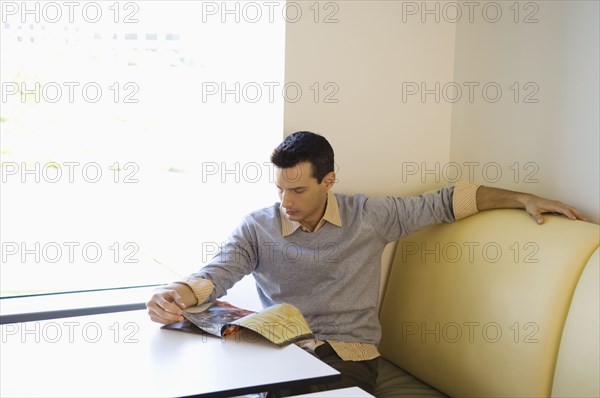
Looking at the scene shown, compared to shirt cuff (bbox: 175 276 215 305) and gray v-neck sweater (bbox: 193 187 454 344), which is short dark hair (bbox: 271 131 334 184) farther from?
shirt cuff (bbox: 175 276 215 305)

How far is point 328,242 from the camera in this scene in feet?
7.88

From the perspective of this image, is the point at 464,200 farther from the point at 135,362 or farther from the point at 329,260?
the point at 135,362

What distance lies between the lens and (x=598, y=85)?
2178mm

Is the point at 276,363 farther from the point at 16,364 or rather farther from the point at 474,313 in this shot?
the point at 474,313

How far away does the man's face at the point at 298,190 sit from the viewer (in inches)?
90.3

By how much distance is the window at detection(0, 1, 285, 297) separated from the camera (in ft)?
8.16

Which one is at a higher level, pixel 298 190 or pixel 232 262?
pixel 298 190

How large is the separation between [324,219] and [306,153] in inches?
9.3

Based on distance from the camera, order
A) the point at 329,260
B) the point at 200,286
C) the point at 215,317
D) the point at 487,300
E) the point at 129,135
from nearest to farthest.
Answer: the point at 215,317 < the point at 200,286 < the point at 487,300 < the point at 329,260 < the point at 129,135

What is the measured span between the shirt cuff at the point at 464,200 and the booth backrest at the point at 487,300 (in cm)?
3

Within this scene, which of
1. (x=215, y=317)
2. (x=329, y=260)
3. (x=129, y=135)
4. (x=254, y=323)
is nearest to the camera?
(x=254, y=323)

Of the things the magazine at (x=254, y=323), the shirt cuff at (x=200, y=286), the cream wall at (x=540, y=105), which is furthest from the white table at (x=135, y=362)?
the cream wall at (x=540, y=105)

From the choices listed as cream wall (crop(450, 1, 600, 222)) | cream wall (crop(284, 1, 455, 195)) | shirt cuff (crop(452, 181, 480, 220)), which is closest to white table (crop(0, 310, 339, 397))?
shirt cuff (crop(452, 181, 480, 220))

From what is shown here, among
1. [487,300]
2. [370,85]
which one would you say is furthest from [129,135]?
[487,300]
